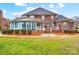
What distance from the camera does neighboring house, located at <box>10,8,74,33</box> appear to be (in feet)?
13.2

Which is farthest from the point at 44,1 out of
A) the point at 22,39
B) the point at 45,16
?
the point at 22,39

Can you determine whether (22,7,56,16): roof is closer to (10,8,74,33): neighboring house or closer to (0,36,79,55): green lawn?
(10,8,74,33): neighboring house

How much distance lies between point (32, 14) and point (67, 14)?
1.34ft

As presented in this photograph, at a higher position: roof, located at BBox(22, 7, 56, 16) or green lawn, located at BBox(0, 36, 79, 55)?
roof, located at BBox(22, 7, 56, 16)

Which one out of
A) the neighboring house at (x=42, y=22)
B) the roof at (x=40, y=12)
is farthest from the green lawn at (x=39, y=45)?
the roof at (x=40, y=12)

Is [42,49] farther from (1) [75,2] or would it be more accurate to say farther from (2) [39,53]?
(1) [75,2]

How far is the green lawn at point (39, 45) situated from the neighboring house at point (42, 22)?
0.12 meters

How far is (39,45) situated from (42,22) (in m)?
0.27

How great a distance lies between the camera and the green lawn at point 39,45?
396cm

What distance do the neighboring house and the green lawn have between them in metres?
0.12

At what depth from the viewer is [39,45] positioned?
400 centimetres

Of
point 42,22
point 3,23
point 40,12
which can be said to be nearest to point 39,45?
point 42,22

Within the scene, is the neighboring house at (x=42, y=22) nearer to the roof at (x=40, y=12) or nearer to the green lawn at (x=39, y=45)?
the roof at (x=40, y=12)

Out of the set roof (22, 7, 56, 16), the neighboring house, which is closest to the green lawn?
the neighboring house
